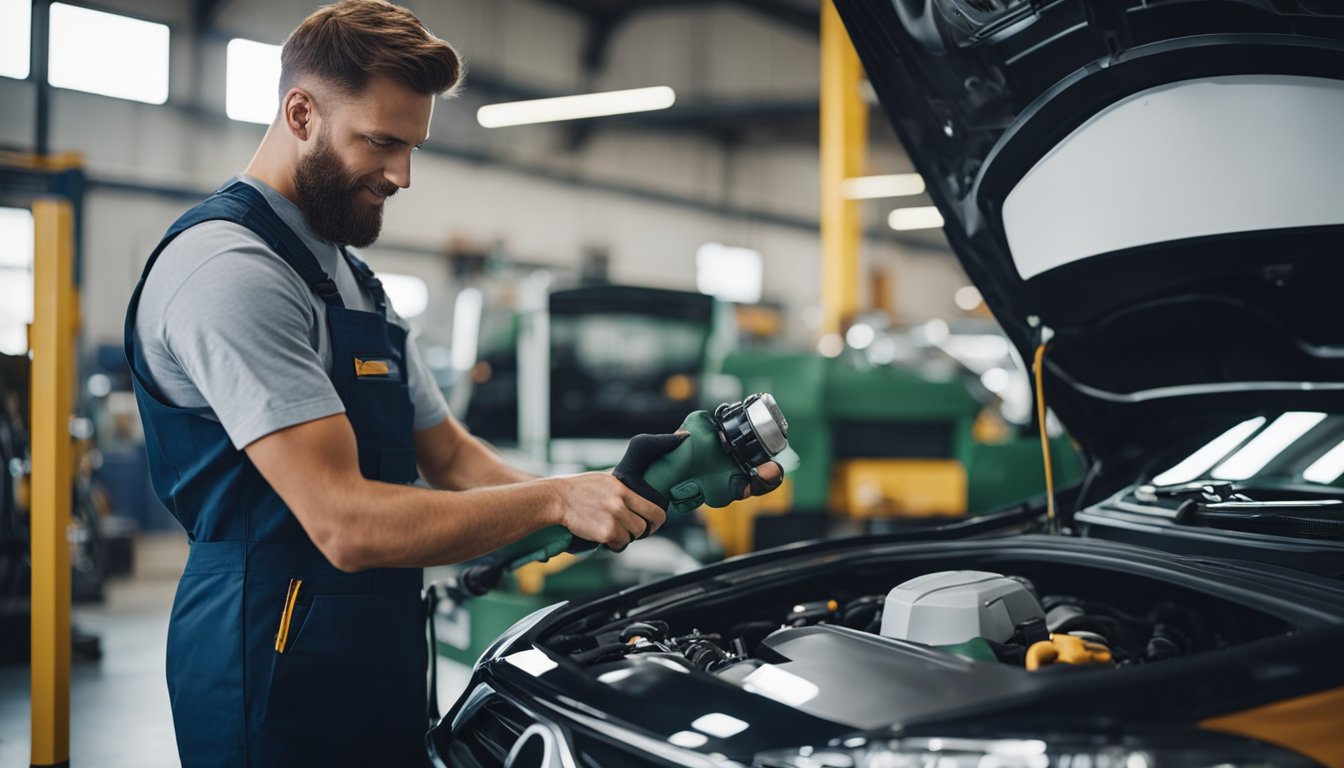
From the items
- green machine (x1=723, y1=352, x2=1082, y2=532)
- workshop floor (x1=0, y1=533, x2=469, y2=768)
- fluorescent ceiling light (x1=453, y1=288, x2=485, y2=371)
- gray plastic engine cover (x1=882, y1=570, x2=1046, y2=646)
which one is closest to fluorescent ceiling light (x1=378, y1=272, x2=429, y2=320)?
fluorescent ceiling light (x1=453, y1=288, x2=485, y2=371)

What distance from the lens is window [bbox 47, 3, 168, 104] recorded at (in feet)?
29.9

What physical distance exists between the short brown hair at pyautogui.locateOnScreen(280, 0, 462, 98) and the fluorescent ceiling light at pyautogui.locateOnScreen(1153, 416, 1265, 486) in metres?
1.46

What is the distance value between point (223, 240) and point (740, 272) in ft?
50.2

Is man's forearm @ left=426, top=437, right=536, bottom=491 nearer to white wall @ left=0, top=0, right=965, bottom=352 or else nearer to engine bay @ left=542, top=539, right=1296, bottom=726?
engine bay @ left=542, top=539, right=1296, bottom=726

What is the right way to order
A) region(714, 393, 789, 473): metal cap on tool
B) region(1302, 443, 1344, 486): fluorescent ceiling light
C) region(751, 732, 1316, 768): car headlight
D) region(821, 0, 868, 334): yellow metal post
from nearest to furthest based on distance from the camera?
region(751, 732, 1316, 768): car headlight → region(714, 393, 789, 473): metal cap on tool → region(1302, 443, 1344, 486): fluorescent ceiling light → region(821, 0, 868, 334): yellow metal post

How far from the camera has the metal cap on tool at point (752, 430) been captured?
1.42m

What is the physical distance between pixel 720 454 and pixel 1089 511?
0.87 meters

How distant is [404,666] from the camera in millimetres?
1443

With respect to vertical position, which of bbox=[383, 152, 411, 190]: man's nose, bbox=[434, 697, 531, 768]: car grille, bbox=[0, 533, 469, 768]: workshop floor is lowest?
bbox=[0, 533, 469, 768]: workshop floor

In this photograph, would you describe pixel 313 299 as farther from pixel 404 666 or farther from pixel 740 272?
pixel 740 272

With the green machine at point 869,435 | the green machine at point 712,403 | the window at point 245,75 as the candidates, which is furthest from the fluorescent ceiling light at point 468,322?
the window at point 245,75

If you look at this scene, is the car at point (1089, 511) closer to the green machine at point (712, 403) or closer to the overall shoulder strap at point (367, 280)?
the overall shoulder strap at point (367, 280)

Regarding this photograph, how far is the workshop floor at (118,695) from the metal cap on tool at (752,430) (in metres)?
2.53

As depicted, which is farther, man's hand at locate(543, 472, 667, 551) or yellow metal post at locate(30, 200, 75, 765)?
yellow metal post at locate(30, 200, 75, 765)
